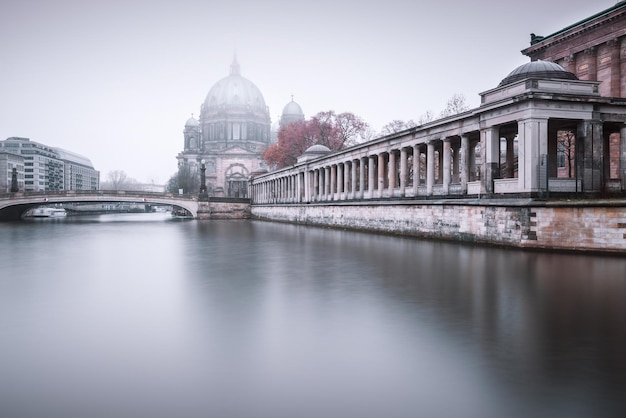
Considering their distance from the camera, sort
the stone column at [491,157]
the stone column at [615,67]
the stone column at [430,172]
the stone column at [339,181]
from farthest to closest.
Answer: the stone column at [339,181], the stone column at [615,67], the stone column at [430,172], the stone column at [491,157]

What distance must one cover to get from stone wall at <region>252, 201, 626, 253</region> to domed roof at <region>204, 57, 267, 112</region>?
122 metres

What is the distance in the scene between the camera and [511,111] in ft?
74.4

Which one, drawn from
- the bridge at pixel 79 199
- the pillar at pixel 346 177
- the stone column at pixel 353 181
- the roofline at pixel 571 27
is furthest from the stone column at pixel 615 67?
the bridge at pixel 79 199

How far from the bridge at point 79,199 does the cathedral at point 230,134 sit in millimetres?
52990

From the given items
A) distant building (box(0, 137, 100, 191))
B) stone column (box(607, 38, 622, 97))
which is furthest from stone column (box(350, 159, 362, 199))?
distant building (box(0, 137, 100, 191))

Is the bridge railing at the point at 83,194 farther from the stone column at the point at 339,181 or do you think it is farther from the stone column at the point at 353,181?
the stone column at the point at 353,181

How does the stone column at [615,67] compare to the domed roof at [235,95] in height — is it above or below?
below

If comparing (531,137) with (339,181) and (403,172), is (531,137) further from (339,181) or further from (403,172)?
(339,181)

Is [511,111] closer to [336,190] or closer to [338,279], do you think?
[338,279]

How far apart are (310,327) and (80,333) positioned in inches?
133

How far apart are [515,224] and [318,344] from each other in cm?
1636

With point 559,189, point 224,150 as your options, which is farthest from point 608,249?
point 224,150

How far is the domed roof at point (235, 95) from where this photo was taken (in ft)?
493

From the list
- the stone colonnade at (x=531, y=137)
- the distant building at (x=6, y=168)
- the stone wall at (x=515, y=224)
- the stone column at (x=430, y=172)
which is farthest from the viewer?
the distant building at (x=6, y=168)
